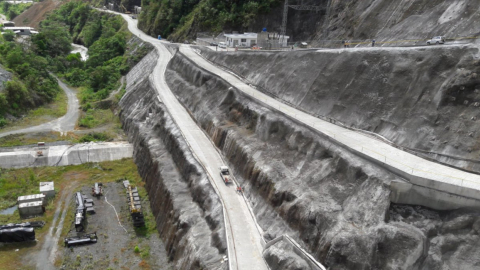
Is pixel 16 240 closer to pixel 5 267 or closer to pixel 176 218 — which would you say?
pixel 5 267

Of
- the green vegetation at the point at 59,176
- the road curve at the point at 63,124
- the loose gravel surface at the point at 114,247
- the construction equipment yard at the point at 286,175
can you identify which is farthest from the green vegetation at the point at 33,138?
the loose gravel surface at the point at 114,247

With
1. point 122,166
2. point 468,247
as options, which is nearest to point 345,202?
point 468,247

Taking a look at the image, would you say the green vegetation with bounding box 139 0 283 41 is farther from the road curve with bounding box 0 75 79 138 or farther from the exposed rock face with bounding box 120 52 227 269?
the exposed rock face with bounding box 120 52 227 269

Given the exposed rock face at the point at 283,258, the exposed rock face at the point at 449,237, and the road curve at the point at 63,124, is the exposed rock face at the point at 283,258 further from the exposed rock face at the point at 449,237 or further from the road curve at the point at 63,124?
the road curve at the point at 63,124

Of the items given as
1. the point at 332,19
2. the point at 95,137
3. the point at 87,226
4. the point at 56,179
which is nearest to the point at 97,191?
the point at 87,226

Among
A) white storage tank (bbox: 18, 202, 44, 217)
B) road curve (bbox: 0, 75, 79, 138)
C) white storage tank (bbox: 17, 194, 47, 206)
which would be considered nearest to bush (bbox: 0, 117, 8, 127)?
road curve (bbox: 0, 75, 79, 138)

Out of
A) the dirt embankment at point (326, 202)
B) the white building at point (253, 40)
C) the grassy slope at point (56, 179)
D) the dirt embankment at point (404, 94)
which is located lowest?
the grassy slope at point (56, 179)

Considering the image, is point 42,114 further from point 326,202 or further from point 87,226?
point 326,202
